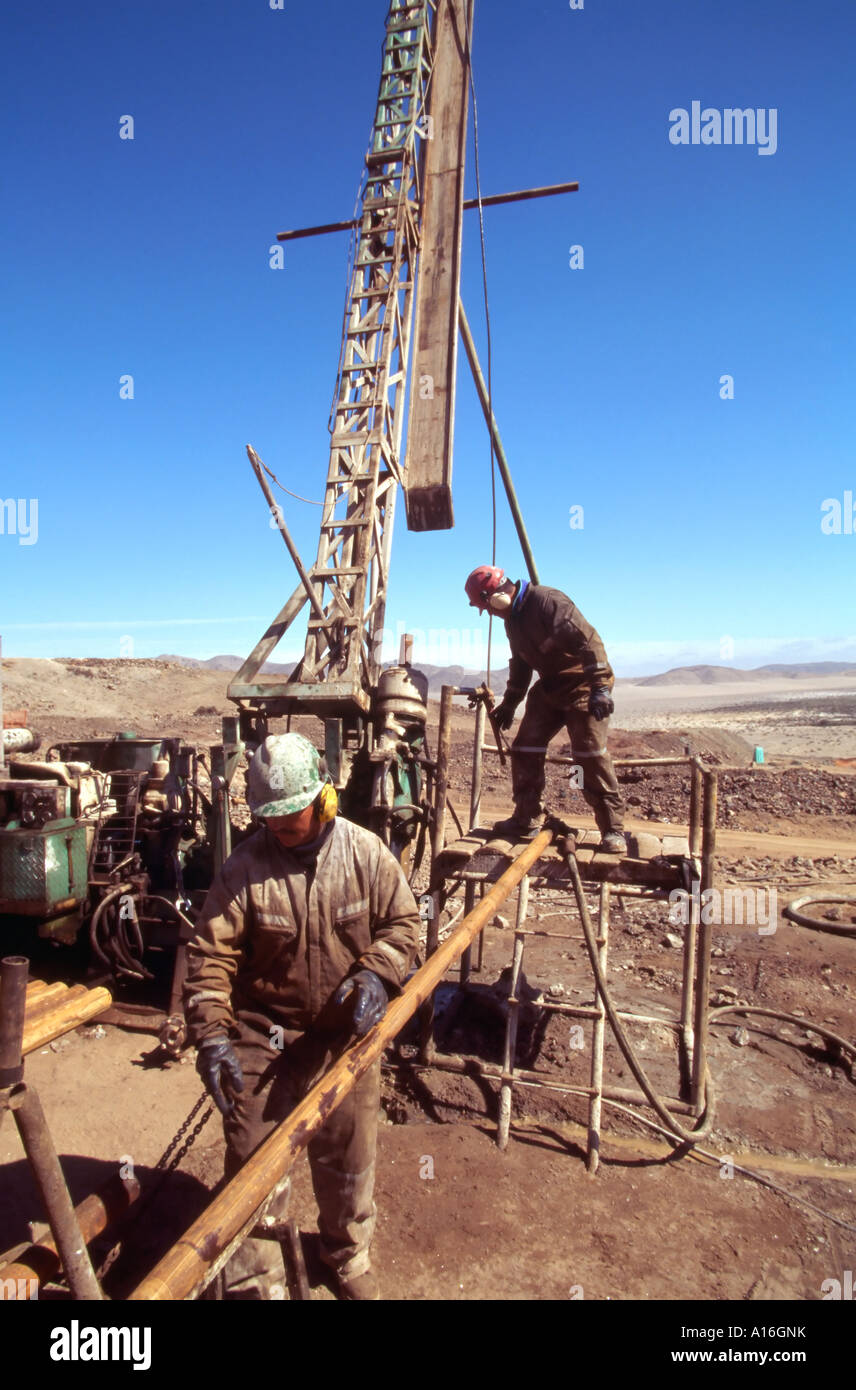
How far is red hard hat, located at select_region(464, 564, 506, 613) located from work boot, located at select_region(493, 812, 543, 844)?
1565 mm

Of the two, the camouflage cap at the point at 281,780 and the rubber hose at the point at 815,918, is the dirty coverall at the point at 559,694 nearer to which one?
the camouflage cap at the point at 281,780

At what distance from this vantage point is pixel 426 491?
728cm

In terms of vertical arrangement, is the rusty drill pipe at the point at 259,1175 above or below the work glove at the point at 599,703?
below

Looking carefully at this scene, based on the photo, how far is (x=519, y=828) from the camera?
5461 mm

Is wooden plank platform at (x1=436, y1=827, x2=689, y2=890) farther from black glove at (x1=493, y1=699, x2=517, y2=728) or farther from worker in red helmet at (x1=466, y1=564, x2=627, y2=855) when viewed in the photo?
black glove at (x1=493, y1=699, x2=517, y2=728)

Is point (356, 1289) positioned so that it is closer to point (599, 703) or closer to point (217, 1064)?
point (217, 1064)

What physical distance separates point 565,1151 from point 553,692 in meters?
2.87

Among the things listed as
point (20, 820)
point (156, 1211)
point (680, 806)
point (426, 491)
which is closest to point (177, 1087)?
point (156, 1211)

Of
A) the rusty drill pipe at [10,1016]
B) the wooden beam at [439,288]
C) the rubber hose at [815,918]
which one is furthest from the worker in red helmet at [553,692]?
the rubber hose at [815,918]

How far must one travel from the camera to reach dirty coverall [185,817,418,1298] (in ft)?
9.92

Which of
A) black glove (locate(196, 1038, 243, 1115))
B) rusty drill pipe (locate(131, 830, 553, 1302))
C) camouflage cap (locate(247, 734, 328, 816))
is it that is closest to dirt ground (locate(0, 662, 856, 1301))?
black glove (locate(196, 1038, 243, 1115))

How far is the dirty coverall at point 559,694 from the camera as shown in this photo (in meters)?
5.29

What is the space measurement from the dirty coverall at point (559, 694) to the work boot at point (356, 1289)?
2.91m

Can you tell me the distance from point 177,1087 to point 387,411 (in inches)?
229
